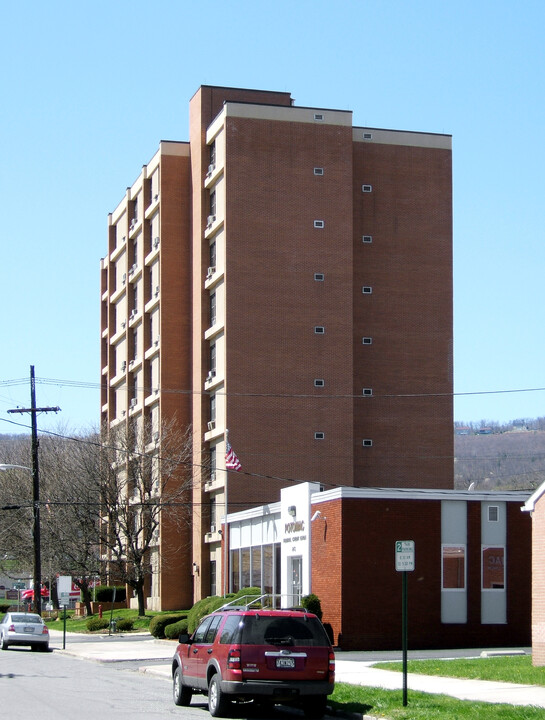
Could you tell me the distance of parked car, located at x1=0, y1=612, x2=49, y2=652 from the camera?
42281mm

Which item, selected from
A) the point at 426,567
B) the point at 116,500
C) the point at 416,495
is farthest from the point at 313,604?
the point at 116,500

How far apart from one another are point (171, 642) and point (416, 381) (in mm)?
24456

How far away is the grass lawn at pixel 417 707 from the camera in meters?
16.5

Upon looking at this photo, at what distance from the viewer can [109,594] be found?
77375 mm

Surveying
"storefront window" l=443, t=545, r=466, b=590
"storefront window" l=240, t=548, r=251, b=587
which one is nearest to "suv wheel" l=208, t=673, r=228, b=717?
"storefront window" l=443, t=545, r=466, b=590

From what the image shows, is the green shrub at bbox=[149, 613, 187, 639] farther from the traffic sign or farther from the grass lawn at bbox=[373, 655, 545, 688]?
the traffic sign

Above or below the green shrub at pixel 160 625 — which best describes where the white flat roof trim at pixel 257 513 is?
above

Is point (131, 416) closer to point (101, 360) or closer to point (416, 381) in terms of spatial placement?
point (101, 360)

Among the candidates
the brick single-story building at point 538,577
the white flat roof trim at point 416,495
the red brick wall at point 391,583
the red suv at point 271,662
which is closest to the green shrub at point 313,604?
the red brick wall at point 391,583

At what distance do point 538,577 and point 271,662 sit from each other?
31.0ft

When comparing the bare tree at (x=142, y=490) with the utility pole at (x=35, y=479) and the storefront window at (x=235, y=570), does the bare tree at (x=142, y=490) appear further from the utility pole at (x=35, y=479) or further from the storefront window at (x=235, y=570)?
the storefront window at (x=235, y=570)

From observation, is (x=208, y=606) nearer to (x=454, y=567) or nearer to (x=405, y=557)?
(x=454, y=567)

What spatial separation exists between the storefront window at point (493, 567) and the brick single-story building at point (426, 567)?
0.11 ft

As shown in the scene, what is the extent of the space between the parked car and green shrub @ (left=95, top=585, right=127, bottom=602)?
111 ft
